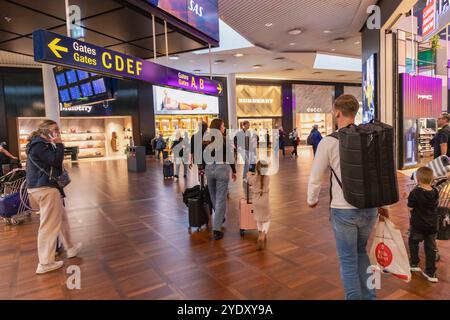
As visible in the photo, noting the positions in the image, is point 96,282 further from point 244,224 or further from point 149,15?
point 149,15

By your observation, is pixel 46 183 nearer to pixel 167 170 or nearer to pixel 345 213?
pixel 345 213

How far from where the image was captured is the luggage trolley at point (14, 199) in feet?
15.6

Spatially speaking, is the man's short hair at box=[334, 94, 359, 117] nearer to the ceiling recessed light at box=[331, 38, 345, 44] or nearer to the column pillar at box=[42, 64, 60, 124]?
the column pillar at box=[42, 64, 60, 124]

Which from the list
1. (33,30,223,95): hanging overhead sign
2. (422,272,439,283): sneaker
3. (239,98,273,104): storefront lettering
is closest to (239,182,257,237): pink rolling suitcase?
(422,272,439,283): sneaker

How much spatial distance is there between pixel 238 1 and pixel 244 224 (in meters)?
5.62

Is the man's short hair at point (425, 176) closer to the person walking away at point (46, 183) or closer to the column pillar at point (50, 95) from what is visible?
the person walking away at point (46, 183)

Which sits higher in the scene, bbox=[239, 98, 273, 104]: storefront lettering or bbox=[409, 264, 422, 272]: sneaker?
bbox=[239, 98, 273, 104]: storefront lettering

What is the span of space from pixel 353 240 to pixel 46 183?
2.71m

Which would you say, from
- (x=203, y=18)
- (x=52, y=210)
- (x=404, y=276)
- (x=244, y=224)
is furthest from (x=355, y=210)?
(x=203, y=18)

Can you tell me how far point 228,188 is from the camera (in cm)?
675

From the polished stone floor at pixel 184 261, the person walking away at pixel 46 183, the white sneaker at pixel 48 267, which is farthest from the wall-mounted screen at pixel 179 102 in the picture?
the white sneaker at pixel 48 267

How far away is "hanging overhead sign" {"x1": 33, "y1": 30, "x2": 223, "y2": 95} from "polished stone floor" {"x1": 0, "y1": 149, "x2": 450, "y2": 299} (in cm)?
210

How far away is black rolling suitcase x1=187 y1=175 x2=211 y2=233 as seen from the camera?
13.5ft

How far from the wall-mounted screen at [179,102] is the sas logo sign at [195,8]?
11.2 meters
